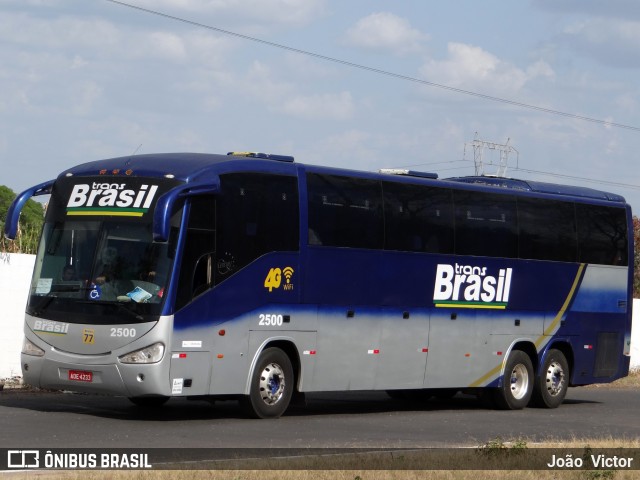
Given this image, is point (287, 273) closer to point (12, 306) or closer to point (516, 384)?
point (12, 306)

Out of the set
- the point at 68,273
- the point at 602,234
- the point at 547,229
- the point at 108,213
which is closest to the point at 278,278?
the point at 108,213

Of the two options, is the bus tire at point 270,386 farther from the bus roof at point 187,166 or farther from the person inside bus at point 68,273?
the person inside bus at point 68,273

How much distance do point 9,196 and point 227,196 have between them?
46240 millimetres

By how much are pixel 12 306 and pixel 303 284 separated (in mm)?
6191

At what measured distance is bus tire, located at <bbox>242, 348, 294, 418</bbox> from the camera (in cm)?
1905

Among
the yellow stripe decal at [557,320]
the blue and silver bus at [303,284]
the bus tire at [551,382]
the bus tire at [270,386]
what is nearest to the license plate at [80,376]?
the blue and silver bus at [303,284]

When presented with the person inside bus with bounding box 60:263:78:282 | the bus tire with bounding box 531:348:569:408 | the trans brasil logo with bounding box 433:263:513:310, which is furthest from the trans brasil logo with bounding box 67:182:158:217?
the bus tire with bounding box 531:348:569:408

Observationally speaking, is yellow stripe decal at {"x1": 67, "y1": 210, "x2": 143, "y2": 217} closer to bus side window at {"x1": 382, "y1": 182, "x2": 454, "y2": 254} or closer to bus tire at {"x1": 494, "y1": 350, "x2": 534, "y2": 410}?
bus side window at {"x1": 382, "y1": 182, "x2": 454, "y2": 254}

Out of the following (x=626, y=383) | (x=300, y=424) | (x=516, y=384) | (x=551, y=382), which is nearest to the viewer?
(x=300, y=424)

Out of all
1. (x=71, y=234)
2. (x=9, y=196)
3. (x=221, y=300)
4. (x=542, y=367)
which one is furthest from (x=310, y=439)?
(x=9, y=196)

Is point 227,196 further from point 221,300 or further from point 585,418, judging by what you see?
point 585,418

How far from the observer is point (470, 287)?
75.4 ft

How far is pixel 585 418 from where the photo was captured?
74.6ft

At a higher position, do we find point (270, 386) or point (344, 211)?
point (344, 211)
